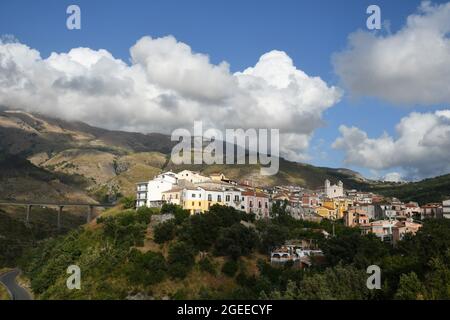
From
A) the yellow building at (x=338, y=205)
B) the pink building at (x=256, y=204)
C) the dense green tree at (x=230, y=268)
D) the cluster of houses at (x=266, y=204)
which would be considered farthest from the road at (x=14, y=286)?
the yellow building at (x=338, y=205)

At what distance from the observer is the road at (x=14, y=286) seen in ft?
195

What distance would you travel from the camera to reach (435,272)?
141ft

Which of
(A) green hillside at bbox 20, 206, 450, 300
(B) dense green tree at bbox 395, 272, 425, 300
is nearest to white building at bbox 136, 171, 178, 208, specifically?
(A) green hillside at bbox 20, 206, 450, 300

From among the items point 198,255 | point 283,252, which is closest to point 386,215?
point 283,252

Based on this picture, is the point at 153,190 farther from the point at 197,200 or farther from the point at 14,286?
the point at 14,286

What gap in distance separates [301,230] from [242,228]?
14.5 meters

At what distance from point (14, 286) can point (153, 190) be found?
83.7 feet

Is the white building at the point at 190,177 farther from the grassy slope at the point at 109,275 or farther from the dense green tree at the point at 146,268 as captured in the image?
the dense green tree at the point at 146,268

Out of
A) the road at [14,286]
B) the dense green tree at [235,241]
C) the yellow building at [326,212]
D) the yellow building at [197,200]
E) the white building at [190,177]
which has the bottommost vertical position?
the road at [14,286]

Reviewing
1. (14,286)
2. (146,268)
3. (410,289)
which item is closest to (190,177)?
(146,268)

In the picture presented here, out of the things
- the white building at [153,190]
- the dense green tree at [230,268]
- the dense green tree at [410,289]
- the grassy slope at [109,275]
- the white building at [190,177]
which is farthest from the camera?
the white building at [190,177]

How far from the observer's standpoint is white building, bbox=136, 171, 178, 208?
268 feet

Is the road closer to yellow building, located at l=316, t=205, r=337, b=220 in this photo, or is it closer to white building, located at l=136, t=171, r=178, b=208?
white building, located at l=136, t=171, r=178, b=208

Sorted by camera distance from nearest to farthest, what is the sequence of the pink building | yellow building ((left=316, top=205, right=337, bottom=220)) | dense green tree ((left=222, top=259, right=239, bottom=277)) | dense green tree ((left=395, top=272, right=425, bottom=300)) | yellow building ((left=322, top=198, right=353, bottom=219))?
1. dense green tree ((left=395, top=272, right=425, bottom=300))
2. dense green tree ((left=222, top=259, right=239, bottom=277))
3. the pink building
4. yellow building ((left=316, top=205, right=337, bottom=220))
5. yellow building ((left=322, top=198, right=353, bottom=219))
